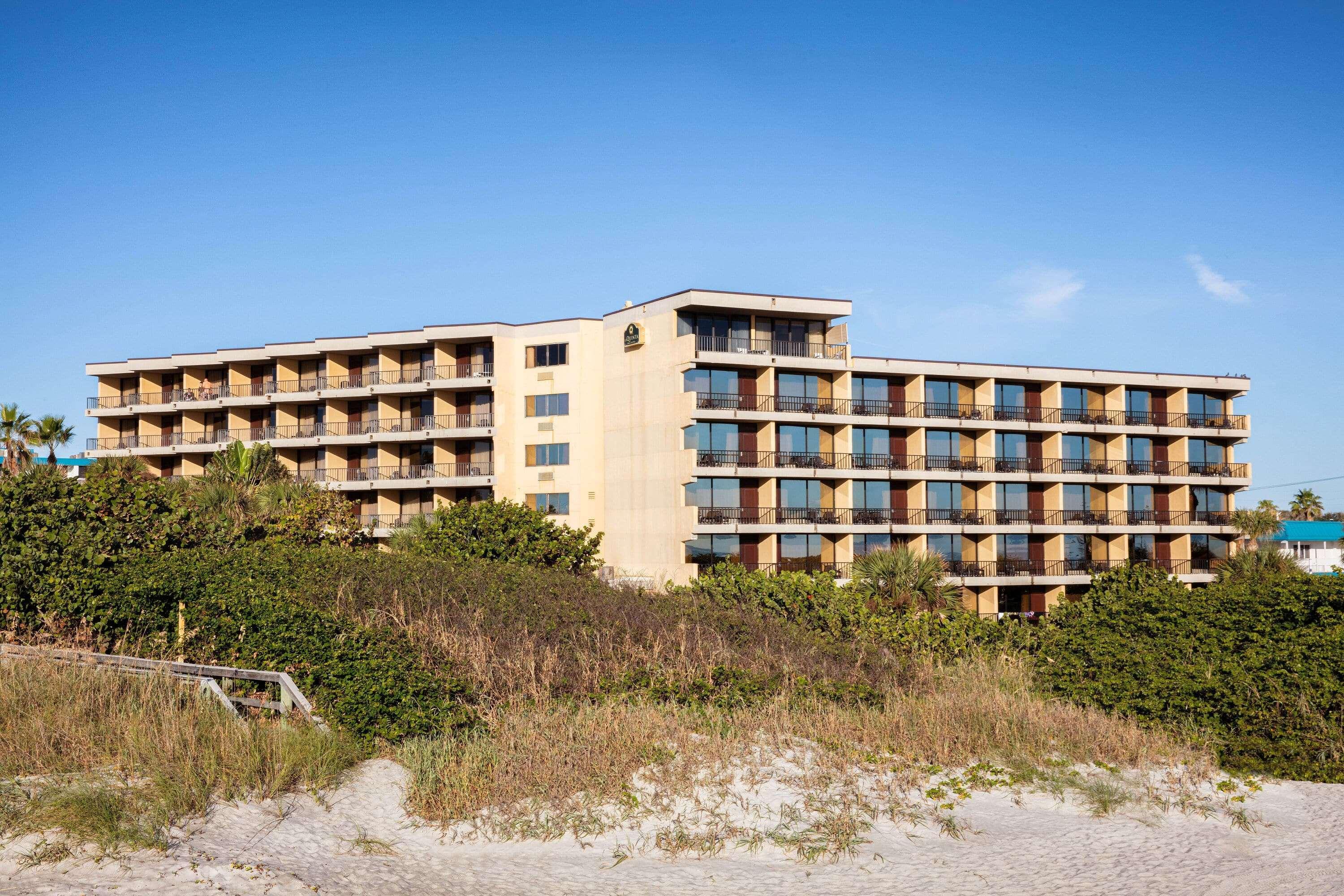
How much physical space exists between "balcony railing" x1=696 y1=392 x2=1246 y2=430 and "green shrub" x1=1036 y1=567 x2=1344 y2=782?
32.1m

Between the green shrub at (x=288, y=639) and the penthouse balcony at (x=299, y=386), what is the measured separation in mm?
35040

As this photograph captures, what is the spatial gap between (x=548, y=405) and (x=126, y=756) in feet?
141

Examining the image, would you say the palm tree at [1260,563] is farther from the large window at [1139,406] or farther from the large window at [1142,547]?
the large window at [1139,406]

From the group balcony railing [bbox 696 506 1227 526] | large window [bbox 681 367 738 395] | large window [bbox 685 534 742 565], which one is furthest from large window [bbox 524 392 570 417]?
large window [bbox 685 534 742 565]

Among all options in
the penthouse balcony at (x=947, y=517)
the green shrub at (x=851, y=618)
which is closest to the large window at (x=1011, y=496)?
the penthouse balcony at (x=947, y=517)

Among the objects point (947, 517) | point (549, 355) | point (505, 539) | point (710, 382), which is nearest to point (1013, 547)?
point (947, 517)

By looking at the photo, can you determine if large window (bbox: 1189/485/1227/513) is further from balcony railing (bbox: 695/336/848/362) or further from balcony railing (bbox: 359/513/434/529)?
balcony railing (bbox: 359/513/434/529)

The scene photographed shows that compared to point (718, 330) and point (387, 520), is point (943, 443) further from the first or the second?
point (387, 520)

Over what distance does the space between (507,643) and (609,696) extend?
132 inches

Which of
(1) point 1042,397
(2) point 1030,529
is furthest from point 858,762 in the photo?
(1) point 1042,397

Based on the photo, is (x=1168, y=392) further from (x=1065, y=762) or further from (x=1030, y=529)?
(x=1065, y=762)

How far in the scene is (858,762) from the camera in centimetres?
1202

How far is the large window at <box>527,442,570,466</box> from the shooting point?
52.9 metres

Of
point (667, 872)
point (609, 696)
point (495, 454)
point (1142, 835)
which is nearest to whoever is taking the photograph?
point (667, 872)
